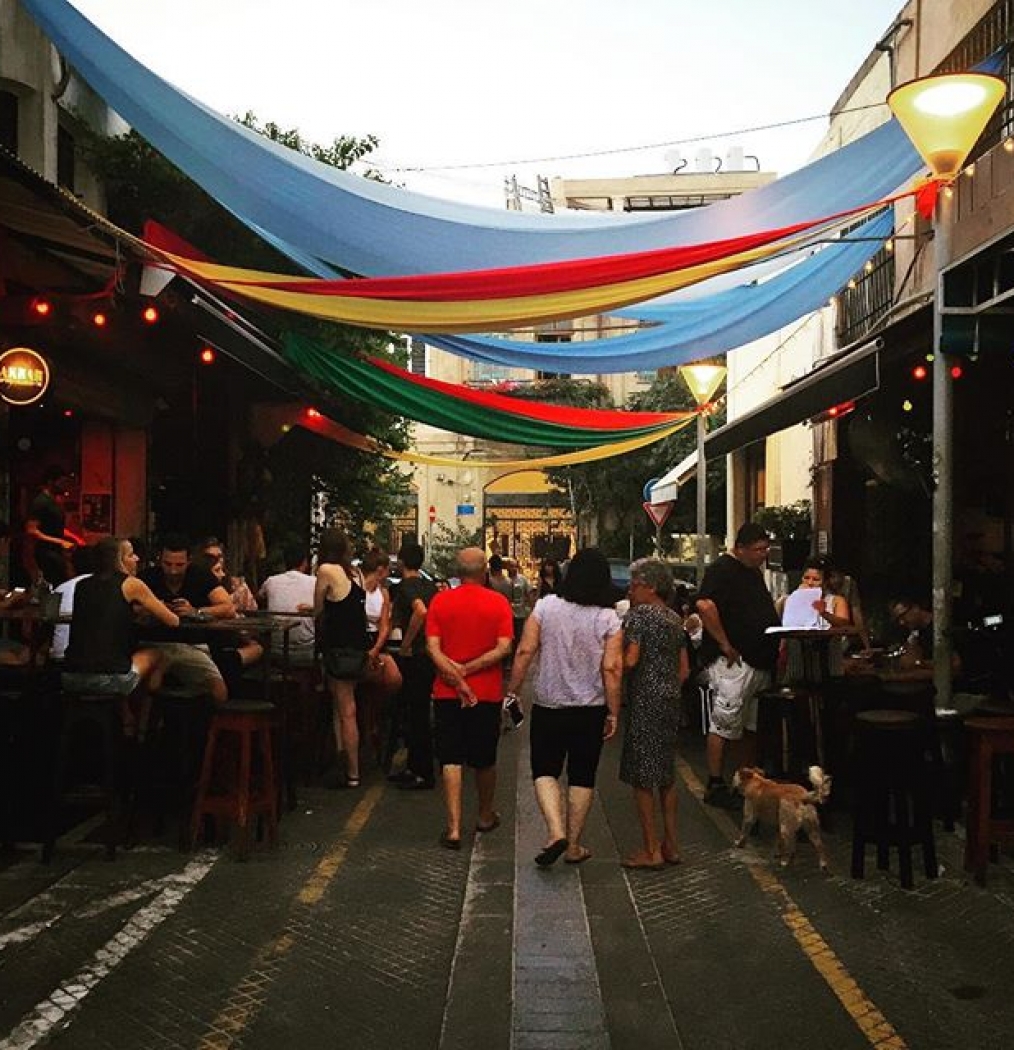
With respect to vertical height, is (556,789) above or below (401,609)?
below

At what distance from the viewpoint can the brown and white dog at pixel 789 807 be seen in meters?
7.22

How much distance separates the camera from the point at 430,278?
9.16 m

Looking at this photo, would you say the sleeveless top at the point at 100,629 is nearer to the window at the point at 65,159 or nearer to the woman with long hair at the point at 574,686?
the woman with long hair at the point at 574,686

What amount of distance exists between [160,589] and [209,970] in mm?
3671

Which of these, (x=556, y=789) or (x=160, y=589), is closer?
(x=556, y=789)

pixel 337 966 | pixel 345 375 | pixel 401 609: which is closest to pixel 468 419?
pixel 345 375

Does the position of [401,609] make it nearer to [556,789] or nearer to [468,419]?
[556,789]

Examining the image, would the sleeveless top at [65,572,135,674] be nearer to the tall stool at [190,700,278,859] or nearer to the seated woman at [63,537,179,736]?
the seated woman at [63,537,179,736]

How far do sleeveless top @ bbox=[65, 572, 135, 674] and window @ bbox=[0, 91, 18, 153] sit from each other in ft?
22.6

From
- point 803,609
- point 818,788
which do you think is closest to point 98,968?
point 818,788

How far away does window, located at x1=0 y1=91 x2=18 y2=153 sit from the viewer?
12594 mm

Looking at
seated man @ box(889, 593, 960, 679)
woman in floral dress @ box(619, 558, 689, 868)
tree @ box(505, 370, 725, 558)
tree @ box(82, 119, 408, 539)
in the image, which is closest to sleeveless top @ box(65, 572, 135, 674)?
woman in floral dress @ box(619, 558, 689, 868)

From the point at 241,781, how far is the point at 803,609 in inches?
207

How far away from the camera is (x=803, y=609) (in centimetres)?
1073
